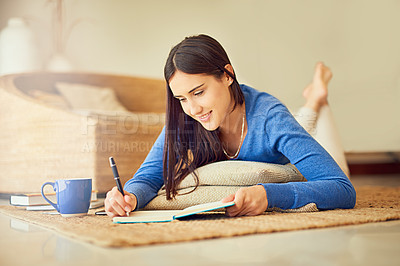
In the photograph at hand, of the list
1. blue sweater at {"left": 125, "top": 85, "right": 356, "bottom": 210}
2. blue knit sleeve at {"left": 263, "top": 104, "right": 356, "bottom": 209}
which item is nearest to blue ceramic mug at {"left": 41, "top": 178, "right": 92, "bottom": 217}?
blue sweater at {"left": 125, "top": 85, "right": 356, "bottom": 210}

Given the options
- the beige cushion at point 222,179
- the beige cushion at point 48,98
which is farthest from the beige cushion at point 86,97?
the beige cushion at point 222,179

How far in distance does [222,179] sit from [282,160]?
285 millimetres

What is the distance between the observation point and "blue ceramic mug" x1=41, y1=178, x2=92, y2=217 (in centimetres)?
131

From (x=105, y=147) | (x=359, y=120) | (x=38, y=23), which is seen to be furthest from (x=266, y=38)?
(x=105, y=147)

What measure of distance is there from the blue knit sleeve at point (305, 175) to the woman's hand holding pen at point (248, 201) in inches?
1.0

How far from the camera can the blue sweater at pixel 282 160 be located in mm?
1262

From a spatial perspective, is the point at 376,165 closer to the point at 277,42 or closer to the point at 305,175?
the point at 277,42

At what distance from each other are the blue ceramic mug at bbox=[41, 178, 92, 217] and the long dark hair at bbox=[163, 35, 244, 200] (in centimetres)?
28

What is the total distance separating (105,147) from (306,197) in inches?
52.3

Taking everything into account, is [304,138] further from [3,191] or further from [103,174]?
[3,191]

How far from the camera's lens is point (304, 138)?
1329mm

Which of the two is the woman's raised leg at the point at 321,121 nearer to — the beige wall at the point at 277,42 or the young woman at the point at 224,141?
the young woman at the point at 224,141

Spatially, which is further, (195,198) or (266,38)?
(266,38)

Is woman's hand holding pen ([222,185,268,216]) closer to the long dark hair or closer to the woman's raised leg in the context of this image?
the long dark hair
